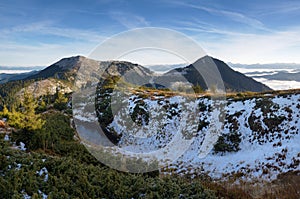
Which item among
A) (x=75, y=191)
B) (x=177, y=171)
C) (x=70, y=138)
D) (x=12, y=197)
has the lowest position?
(x=177, y=171)

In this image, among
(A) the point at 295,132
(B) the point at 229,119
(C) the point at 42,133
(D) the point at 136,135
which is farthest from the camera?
(D) the point at 136,135

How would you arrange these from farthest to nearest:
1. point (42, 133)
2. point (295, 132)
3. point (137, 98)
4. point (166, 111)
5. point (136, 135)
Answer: point (137, 98) → point (166, 111) → point (136, 135) → point (295, 132) → point (42, 133)

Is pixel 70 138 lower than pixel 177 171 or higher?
higher

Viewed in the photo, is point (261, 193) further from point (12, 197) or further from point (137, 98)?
point (137, 98)

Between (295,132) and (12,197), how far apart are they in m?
21.8

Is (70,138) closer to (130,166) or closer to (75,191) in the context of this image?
(130,166)

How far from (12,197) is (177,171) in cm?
1489

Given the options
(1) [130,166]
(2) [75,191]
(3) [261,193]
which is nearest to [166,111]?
(1) [130,166]

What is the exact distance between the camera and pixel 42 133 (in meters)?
16.4

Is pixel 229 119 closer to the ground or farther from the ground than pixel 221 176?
farther from the ground

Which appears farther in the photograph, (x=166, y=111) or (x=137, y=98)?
(x=137, y=98)

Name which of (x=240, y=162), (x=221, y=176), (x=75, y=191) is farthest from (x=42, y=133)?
(x=240, y=162)

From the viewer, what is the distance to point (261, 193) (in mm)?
9625

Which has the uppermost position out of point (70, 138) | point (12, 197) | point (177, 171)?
point (12, 197)
